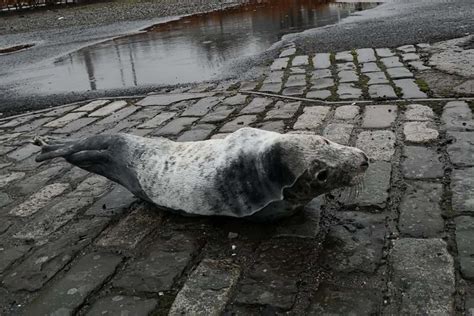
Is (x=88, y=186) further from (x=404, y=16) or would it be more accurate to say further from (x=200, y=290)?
(x=404, y=16)

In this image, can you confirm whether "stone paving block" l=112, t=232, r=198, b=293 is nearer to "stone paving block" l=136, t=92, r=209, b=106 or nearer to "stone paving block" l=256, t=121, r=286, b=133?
"stone paving block" l=256, t=121, r=286, b=133

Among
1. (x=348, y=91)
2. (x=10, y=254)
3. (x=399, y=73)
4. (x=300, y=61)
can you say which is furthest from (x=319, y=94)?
(x=10, y=254)

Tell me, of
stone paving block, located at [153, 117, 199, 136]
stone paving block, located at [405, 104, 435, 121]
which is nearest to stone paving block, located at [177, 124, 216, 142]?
stone paving block, located at [153, 117, 199, 136]

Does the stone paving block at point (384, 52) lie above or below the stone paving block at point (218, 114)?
above

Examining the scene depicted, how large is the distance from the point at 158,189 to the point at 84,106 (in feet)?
13.5

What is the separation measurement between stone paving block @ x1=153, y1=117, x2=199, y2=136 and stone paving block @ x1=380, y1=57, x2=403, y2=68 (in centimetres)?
311

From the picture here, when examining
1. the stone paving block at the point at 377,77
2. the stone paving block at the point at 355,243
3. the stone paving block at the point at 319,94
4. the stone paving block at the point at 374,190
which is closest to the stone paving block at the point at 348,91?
the stone paving block at the point at 319,94

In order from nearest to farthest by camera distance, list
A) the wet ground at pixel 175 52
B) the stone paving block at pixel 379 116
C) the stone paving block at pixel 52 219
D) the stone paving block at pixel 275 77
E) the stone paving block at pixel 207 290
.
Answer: the stone paving block at pixel 207 290
the stone paving block at pixel 52 219
the stone paving block at pixel 379 116
the stone paving block at pixel 275 77
the wet ground at pixel 175 52

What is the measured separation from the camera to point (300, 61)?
318 inches

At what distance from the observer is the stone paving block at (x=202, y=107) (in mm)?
6074

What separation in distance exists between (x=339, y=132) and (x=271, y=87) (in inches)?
85.8

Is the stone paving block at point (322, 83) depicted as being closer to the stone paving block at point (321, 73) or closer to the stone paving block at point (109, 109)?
the stone paving block at point (321, 73)

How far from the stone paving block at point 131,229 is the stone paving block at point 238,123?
180cm

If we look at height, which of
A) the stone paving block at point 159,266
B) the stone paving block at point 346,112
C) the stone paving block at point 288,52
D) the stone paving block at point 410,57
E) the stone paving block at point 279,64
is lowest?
the stone paving block at point 159,266
